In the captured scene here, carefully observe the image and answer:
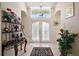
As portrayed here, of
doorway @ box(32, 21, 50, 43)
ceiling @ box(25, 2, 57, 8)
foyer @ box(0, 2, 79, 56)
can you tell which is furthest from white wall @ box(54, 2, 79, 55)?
doorway @ box(32, 21, 50, 43)

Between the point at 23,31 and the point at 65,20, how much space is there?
0.88 m

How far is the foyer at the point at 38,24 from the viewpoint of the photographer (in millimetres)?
3658

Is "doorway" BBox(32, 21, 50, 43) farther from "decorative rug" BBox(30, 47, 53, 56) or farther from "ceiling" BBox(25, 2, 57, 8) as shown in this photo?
"ceiling" BBox(25, 2, 57, 8)

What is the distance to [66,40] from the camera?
146 inches

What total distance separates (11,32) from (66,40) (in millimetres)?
1113

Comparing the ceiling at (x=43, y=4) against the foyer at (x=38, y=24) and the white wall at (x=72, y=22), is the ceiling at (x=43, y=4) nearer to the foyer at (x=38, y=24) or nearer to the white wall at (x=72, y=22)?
the foyer at (x=38, y=24)

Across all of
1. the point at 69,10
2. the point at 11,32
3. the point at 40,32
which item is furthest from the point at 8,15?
the point at 69,10

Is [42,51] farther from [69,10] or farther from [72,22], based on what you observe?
[69,10]

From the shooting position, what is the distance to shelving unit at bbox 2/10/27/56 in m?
3.61

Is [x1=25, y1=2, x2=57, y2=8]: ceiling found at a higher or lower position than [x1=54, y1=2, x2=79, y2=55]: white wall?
higher

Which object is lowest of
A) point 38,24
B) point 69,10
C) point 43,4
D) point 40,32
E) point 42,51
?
point 42,51

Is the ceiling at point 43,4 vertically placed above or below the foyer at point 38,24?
above

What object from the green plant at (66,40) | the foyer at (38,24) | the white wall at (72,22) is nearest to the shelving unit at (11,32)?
the foyer at (38,24)

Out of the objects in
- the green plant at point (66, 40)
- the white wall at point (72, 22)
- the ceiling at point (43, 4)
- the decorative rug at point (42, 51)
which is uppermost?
the ceiling at point (43, 4)
